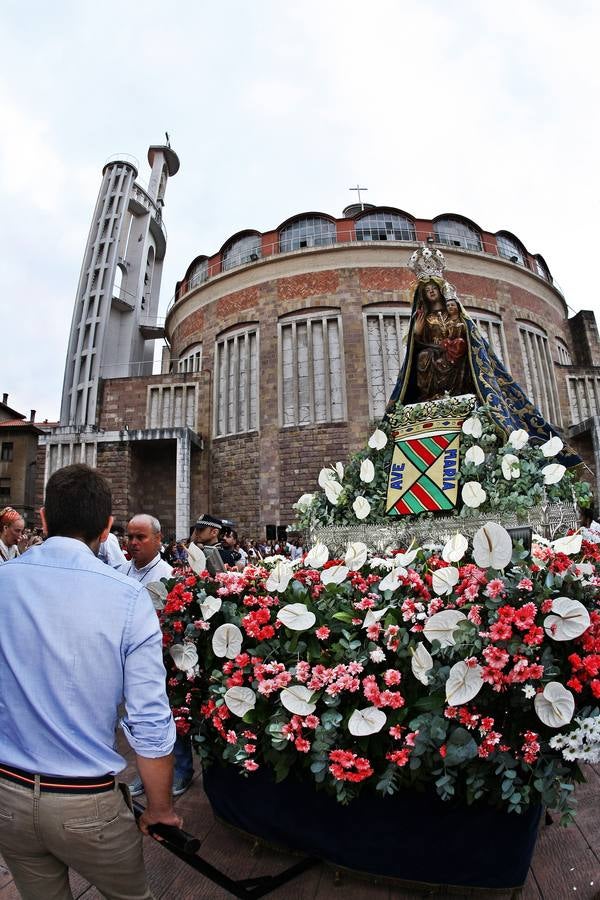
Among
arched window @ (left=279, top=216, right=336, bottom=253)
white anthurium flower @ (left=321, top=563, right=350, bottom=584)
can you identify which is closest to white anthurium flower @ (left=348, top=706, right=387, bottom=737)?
white anthurium flower @ (left=321, top=563, right=350, bottom=584)

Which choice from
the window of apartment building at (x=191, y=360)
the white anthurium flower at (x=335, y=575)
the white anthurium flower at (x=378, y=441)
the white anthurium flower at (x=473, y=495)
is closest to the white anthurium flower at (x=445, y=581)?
the white anthurium flower at (x=335, y=575)

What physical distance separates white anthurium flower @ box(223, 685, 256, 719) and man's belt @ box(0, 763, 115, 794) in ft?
2.81

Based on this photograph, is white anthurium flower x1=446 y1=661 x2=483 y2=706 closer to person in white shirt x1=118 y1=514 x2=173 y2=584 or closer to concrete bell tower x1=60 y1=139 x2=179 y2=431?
person in white shirt x1=118 y1=514 x2=173 y2=584

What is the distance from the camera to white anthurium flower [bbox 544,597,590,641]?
193cm

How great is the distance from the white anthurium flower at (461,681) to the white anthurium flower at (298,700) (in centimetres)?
57

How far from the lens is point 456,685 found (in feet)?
→ 6.48

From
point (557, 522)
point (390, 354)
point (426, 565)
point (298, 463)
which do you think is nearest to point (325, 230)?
point (390, 354)

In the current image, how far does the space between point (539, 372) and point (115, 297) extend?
758 inches

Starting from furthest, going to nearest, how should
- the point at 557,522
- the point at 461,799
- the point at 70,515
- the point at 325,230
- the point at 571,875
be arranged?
the point at 325,230, the point at 557,522, the point at 571,875, the point at 461,799, the point at 70,515

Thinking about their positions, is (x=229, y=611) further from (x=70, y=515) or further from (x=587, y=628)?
(x=587, y=628)

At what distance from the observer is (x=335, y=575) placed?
261 centimetres

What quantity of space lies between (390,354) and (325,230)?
651cm

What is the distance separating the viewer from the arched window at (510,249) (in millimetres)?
23438

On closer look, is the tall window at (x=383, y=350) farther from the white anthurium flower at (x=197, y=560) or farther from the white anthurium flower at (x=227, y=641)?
the white anthurium flower at (x=227, y=641)
